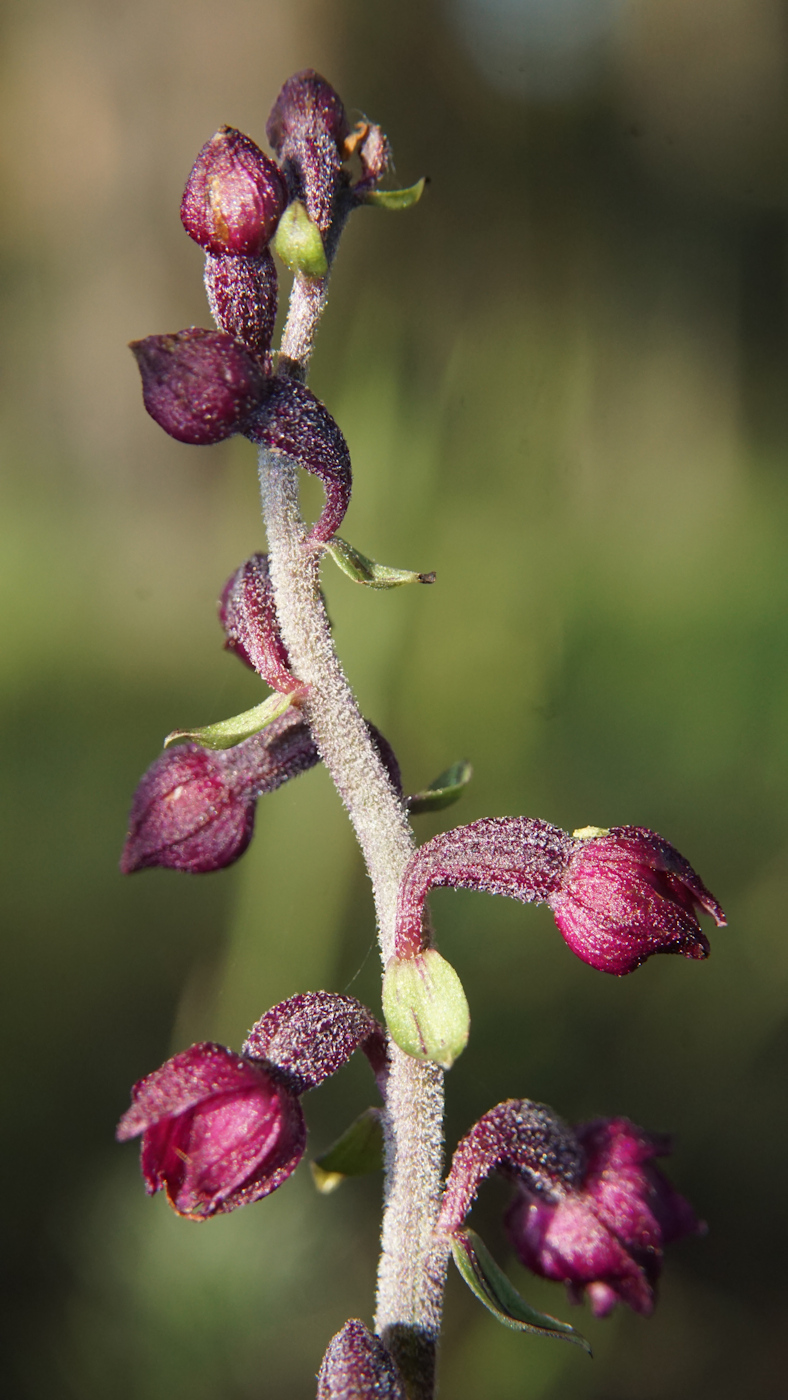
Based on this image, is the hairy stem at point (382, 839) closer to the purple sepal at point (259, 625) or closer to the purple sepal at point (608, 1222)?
the purple sepal at point (259, 625)

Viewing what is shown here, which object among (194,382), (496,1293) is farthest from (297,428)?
(496,1293)

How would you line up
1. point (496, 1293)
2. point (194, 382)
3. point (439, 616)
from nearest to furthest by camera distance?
point (194, 382)
point (496, 1293)
point (439, 616)

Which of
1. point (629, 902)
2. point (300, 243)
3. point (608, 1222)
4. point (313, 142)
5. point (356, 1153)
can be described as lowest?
point (608, 1222)

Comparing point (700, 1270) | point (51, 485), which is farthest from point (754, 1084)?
point (51, 485)

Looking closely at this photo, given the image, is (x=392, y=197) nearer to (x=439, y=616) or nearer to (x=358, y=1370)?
(x=358, y=1370)

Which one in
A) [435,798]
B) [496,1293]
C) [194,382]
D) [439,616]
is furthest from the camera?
[439,616]

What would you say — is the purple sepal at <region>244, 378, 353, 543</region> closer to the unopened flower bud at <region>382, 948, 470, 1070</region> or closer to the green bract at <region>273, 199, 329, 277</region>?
the green bract at <region>273, 199, 329, 277</region>

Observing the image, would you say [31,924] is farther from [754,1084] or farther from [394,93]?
[394,93]
